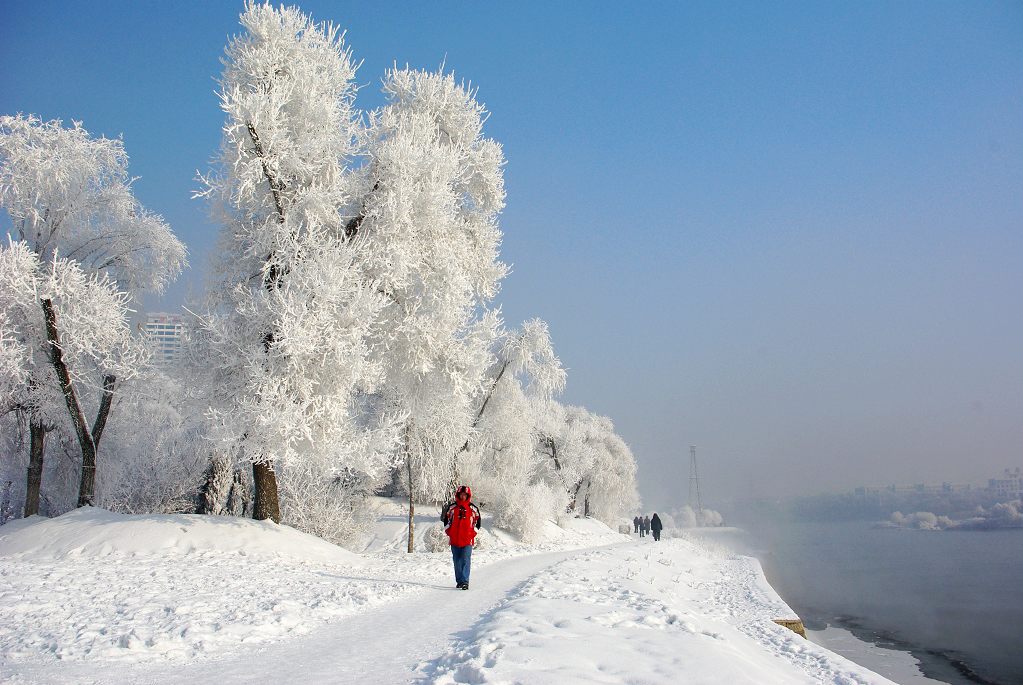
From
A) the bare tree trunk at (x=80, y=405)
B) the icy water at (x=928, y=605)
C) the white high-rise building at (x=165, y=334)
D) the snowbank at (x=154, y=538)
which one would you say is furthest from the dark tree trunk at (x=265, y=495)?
the icy water at (x=928, y=605)

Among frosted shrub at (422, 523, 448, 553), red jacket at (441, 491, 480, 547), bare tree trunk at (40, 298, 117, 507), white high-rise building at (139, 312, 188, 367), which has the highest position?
white high-rise building at (139, 312, 188, 367)

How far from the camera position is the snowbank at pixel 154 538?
12.3 meters

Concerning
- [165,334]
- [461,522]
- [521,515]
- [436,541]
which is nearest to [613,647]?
[461,522]

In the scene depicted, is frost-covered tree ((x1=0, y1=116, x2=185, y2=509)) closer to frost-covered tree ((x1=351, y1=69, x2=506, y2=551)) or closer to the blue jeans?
frost-covered tree ((x1=351, y1=69, x2=506, y2=551))

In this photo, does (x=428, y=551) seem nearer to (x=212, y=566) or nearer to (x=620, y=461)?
(x=212, y=566)

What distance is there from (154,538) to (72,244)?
977 cm

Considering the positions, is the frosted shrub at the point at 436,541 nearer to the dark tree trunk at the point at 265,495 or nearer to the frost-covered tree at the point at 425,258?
the frost-covered tree at the point at 425,258

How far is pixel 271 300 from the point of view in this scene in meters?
14.2

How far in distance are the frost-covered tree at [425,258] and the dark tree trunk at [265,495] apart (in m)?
3.60

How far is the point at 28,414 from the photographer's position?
1703cm

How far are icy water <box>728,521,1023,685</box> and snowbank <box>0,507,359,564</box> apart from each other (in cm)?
1452

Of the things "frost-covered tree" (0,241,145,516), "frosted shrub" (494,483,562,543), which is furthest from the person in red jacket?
"frosted shrub" (494,483,562,543)

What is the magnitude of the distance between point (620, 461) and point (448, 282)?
41.1 meters

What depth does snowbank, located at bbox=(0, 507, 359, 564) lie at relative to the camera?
12266 millimetres
